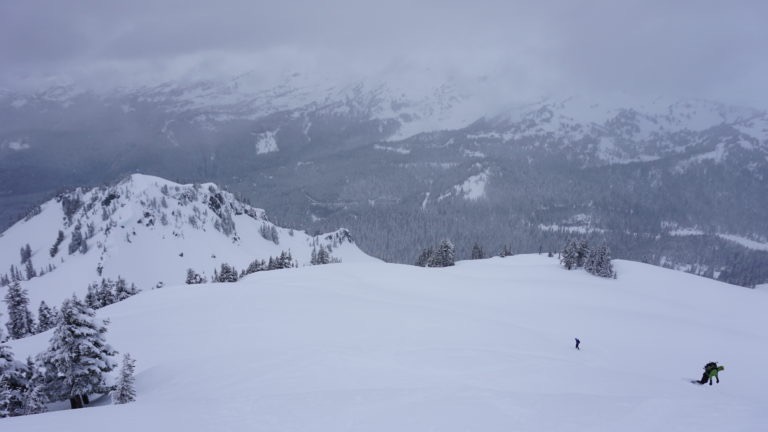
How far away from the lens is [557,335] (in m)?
30.9

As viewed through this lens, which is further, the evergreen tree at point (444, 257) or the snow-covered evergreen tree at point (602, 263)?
the evergreen tree at point (444, 257)

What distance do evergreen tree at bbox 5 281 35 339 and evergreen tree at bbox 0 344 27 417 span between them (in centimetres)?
6508

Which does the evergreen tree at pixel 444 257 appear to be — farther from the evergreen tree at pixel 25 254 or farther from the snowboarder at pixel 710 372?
the evergreen tree at pixel 25 254

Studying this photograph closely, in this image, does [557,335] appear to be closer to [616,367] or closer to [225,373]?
[616,367]

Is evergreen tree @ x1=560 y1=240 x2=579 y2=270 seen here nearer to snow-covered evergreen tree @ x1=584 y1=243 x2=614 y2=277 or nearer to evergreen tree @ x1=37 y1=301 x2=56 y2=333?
snow-covered evergreen tree @ x1=584 y1=243 x2=614 y2=277

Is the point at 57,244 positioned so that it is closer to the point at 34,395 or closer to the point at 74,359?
the point at 74,359

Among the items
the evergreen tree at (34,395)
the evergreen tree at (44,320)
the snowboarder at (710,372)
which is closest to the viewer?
the evergreen tree at (34,395)

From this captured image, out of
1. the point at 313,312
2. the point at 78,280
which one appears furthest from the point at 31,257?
the point at 313,312

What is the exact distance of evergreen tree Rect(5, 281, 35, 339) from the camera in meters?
69.9

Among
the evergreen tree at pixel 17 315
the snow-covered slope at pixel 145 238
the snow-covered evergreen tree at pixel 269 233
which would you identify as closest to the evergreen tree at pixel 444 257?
the evergreen tree at pixel 17 315

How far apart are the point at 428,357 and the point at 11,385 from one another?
22.8 metres

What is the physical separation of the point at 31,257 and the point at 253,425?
209 meters

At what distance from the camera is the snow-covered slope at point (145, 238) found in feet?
426

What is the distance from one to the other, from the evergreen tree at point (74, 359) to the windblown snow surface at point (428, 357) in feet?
5.35
